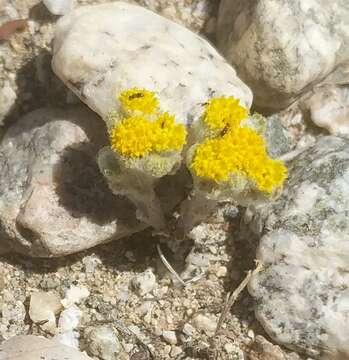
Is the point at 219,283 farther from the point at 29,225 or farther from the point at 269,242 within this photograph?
the point at 29,225

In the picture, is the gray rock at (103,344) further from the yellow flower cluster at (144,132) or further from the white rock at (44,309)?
the yellow flower cluster at (144,132)

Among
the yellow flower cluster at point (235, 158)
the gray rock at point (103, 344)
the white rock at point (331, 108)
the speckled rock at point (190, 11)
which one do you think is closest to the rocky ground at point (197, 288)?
the gray rock at point (103, 344)

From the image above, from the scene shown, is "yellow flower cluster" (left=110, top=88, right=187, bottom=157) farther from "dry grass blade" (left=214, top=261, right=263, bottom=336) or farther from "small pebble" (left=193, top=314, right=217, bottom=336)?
"small pebble" (left=193, top=314, right=217, bottom=336)

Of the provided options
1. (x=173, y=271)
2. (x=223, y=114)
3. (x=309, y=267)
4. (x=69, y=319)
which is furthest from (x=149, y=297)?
(x=223, y=114)

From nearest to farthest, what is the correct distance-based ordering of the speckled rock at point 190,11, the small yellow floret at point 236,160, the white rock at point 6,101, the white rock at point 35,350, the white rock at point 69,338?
the small yellow floret at point 236,160
the white rock at point 35,350
the white rock at point 69,338
the white rock at point 6,101
the speckled rock at point 190,11

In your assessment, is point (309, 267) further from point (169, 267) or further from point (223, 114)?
point (223, 114)

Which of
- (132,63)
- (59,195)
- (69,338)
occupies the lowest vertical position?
(69,338)

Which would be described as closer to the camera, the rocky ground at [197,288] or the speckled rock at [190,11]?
the rocky ground at [197,288]
